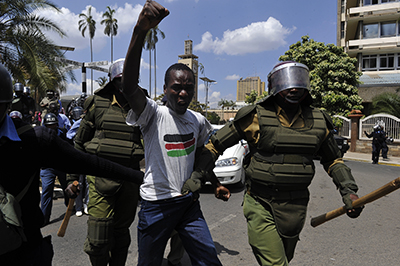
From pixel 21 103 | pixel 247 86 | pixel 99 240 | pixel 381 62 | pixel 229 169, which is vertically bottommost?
pixel 229 169

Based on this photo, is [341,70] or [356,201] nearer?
[356,201]

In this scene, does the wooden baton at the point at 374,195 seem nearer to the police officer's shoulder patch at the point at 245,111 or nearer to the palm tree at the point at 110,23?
the police officer's shoulder patch at the point at 245,111

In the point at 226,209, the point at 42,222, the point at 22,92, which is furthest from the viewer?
the point at 22,92

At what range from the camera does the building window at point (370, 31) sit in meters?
27.7

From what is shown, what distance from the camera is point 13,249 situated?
4.21ft

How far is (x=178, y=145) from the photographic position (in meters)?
2.24

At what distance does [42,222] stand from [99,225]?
110cm

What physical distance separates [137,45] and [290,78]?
1346 millimetres

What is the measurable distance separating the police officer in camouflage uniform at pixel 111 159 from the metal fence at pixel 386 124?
17826 mm

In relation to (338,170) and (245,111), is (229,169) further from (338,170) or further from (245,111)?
(245,111)

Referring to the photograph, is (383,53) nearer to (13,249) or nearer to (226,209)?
(226,209)

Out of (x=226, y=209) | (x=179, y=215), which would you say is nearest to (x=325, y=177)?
(x=226, y=209)

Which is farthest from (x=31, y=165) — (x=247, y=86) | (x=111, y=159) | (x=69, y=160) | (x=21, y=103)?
(x=247, y=86)

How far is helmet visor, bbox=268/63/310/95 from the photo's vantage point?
7.98 feet
